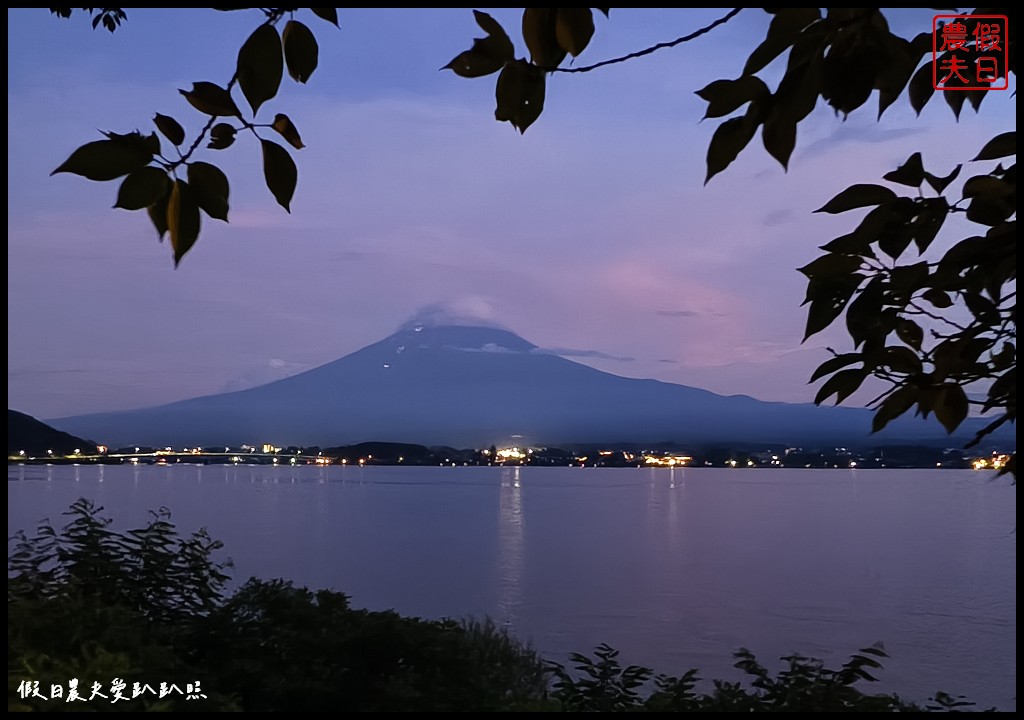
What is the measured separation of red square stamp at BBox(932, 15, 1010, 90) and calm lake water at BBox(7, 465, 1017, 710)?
0.53m

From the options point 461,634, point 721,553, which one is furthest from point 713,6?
point 721,553

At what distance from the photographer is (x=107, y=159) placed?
663 mm

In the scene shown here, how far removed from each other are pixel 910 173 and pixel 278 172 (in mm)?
821

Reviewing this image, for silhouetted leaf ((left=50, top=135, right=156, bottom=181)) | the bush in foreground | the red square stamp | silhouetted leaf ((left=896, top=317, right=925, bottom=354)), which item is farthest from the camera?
the bush in foreground

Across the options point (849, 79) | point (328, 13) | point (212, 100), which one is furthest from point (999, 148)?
point (212, 100)

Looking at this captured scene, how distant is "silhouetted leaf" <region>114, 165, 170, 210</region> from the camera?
686 mm

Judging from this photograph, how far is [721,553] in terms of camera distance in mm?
24719

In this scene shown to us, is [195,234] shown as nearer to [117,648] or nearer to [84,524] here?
[117,648]

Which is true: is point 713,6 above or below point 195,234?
above

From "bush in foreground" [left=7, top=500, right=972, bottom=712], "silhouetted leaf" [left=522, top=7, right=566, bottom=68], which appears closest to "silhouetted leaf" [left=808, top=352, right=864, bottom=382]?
"silhouetted leaf" [left=522, top=7, right=566, bottom=68]

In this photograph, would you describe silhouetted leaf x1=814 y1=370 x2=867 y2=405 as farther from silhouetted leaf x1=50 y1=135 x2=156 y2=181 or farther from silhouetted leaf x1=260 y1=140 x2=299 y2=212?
silhouetted leaf x1=50 y1=135 x2=156 y2=181

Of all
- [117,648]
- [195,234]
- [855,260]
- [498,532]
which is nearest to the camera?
[195,234]

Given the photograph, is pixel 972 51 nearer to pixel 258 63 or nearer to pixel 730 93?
pixel 730 93

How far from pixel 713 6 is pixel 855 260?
1.33 feet
